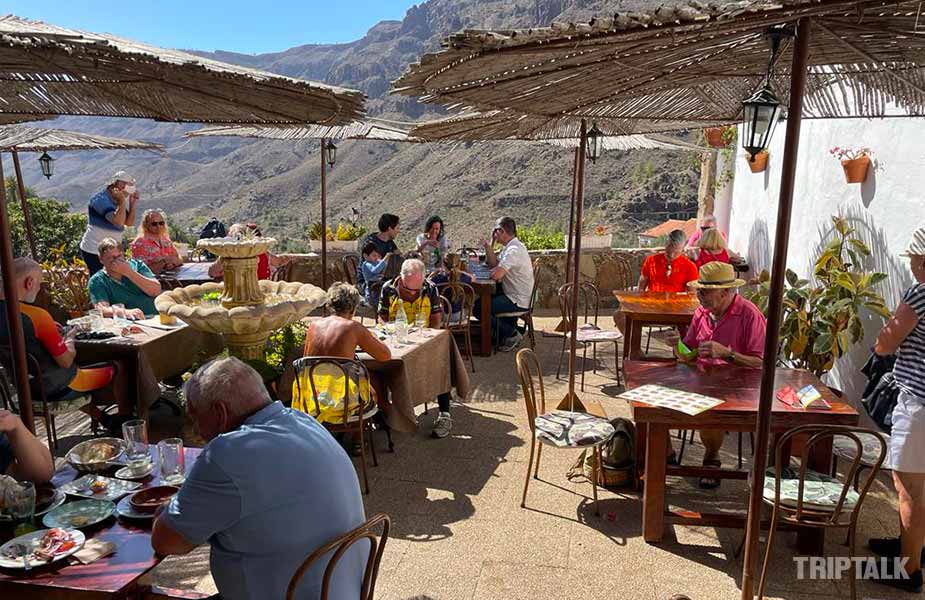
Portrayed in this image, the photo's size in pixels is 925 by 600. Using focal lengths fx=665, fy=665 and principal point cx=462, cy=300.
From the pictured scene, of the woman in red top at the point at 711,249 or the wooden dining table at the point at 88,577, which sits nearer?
the wooden dining table at the point at 88,577

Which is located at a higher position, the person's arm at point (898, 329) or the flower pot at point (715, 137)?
the flower pot at point (715, 137)

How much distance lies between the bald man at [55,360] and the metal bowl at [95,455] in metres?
1.58

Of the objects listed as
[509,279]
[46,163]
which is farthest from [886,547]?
[46,163]

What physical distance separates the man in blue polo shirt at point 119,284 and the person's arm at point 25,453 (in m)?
3.03

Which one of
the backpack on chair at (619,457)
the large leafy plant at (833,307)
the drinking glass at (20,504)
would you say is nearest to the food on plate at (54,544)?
the drinking glass at (20,504)

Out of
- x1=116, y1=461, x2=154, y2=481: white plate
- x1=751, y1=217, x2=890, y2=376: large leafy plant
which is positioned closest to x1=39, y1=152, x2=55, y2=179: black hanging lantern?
x1=116, y1=461, x2=154, y2=481: white plate

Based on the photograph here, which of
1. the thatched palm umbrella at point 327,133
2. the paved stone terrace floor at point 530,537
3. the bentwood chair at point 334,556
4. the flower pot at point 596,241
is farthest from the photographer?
the flower pot at point 596,241

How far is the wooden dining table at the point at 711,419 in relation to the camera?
3209mm

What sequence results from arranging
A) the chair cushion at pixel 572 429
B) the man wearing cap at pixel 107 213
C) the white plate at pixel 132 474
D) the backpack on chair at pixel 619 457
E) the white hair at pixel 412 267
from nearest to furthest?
the white plate at pixel 132 474, the chair cushion at pixel 572 429, the backpack on chair at pixel 619 457, the white hair at pixel 412 267, the man wearing cap at pixel 107 213

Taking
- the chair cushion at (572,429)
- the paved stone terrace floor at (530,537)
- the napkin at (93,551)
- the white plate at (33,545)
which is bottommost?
Answer: the paved stone terrace floor at (530,537)

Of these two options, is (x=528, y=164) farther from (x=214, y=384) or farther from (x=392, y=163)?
(x=214, y=384)

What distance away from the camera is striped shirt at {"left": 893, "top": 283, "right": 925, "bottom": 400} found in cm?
297

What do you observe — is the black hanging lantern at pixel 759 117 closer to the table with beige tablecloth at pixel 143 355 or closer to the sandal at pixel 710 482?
the sandal at pixel 710 482

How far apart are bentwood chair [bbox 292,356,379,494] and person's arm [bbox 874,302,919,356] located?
274cm
